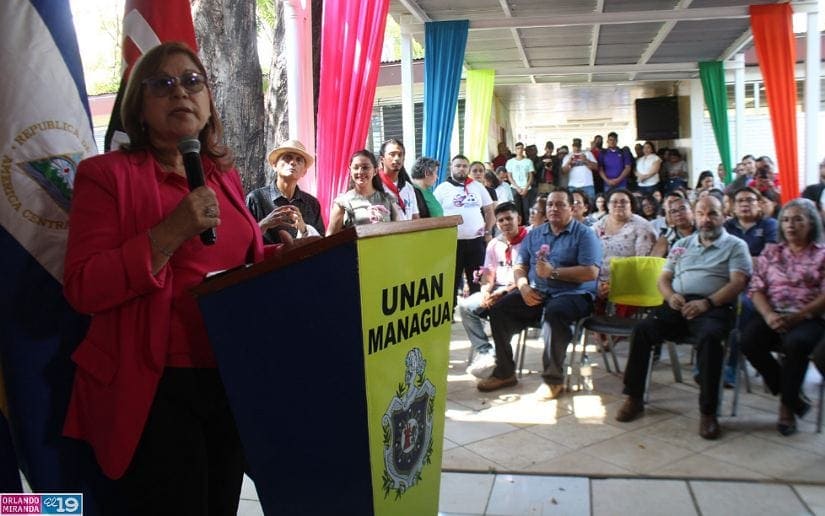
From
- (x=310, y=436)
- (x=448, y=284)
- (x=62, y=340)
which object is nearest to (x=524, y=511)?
(x=448, y=284)

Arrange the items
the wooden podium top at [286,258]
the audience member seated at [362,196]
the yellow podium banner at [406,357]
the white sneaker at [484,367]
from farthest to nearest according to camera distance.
→ 1. the white sneaker at [484,367]
2. the audience member seated at [362,196]
3. the yellow podium banner at [406,357]
4. the wooden podium top at [286,258]

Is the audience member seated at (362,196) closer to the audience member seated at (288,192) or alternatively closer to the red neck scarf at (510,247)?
the audience member seated at (288,192)

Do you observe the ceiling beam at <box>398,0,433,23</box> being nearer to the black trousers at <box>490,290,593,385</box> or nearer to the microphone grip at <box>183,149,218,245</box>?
the black trousers at <box>490,290,593,385</box>

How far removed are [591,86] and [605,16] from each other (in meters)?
7.87

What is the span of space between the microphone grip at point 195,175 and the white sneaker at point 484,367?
13.1 feet

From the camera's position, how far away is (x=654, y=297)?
202 inches

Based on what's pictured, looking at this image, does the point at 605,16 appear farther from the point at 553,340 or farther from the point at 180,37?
the point at 180,37

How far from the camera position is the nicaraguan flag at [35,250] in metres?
1.71

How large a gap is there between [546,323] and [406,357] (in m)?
3.45

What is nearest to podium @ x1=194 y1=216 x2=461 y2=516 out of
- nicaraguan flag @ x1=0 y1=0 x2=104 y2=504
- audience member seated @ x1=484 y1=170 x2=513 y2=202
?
nicaraguan flag @ x1=0 y1=0 x2=104 y2=504

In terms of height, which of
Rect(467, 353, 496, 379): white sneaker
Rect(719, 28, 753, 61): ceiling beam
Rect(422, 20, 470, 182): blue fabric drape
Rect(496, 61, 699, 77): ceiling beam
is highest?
Rect(496, 61, 699, 77): ceiling beam

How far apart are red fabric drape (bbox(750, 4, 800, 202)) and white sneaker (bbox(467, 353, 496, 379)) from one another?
685 cm

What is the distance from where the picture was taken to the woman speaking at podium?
1.37 meters

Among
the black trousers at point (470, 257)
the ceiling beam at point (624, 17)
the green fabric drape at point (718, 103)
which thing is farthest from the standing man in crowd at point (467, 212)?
the green fabric drape at point (718, 103)
